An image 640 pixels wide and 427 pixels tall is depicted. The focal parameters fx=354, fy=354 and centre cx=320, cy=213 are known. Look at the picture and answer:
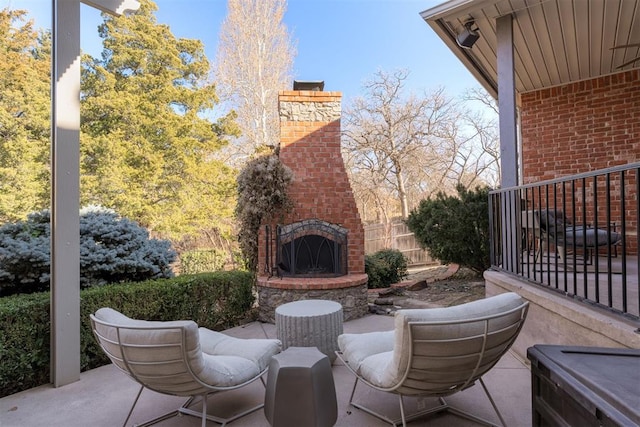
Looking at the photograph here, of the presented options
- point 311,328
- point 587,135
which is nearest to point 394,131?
point 587,135

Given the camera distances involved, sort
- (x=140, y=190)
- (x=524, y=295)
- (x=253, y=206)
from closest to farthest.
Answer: (x=524, y=295) < (x=253, y=206) < (x=140, y=190)

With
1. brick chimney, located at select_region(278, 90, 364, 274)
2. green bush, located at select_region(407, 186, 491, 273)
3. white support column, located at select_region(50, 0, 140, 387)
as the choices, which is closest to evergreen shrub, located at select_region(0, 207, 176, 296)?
white support column, located at select_region(50, 0, 140, 387)

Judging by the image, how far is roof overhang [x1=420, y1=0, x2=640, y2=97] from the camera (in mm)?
3488

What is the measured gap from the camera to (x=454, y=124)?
12.5 m

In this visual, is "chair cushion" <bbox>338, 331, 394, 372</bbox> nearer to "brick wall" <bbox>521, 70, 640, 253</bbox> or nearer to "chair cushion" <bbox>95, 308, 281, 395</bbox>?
"chair cushion" <bbox>95, 308, 281, 395</bbox>

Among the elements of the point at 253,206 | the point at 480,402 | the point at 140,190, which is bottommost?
the point at 480,402

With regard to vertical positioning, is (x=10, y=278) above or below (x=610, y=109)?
below

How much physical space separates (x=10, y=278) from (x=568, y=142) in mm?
7309

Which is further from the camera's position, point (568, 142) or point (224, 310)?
point (568, 142)

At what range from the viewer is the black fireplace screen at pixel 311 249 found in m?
5.01

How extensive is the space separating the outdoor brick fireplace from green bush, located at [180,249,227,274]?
315cm

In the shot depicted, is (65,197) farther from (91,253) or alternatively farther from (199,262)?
(199,262)

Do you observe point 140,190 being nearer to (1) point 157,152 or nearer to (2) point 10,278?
(1) point 157,152

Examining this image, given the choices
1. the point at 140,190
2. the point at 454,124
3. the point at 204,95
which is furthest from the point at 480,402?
the point at 454,124
